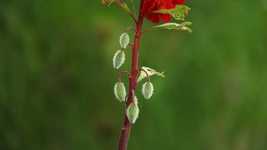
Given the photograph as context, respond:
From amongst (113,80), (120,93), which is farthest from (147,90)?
(113,80)

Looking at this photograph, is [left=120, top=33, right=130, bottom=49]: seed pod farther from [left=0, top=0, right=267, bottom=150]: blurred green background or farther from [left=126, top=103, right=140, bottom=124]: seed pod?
[left=0, top=0, right=267, bottom=150]: blurred green background

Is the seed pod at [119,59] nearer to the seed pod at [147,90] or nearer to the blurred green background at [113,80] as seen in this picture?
the seed pod at [147,90]

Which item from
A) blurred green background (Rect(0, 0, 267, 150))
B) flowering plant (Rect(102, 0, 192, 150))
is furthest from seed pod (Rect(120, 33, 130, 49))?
blurred green background (Rect(0, 0, 267, 150))

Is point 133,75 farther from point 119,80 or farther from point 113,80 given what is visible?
point 113,80

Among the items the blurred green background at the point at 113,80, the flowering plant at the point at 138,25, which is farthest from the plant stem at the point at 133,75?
the blurred green background at the point at 113,80

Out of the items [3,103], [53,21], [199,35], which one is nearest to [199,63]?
[199,35]

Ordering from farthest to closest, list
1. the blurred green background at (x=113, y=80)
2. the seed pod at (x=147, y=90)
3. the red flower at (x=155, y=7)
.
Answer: the blurred green background at (x=113, y=80), the seed pod at (x=147, y=90), the red flower at (x=155, y=7)
